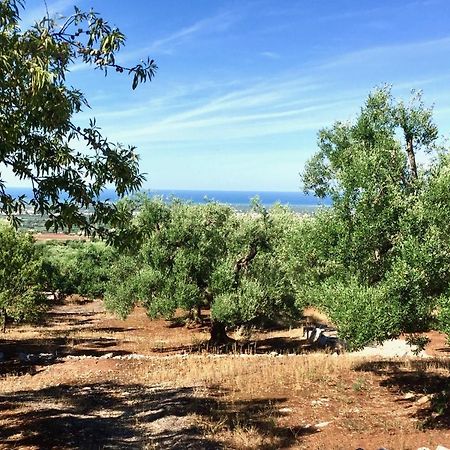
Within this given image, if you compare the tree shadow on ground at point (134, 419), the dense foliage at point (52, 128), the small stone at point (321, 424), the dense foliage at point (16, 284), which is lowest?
the tree shadow on ground at point (134, 419)

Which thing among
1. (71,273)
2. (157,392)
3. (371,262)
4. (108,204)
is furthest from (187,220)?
(71,273)

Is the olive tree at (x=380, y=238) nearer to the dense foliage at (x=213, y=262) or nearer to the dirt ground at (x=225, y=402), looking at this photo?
the dirt ground at (x=225, y=402)

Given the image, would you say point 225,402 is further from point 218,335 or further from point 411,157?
point 218,335

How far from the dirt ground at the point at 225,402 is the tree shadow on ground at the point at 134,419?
0.11 ft

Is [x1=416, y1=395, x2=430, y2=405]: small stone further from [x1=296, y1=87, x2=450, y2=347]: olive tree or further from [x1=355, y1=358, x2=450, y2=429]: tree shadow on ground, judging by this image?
[x1=296, y1=87, x2=450, y2=347]: olive tree

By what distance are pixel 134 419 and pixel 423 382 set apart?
1096 cm

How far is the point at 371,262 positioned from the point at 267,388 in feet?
22.9

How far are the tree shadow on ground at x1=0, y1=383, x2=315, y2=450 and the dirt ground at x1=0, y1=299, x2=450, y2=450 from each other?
3 cm

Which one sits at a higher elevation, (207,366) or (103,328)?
(207,366)

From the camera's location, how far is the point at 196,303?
92.4 ft

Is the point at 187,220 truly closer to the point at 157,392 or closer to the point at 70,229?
the point at 157,392

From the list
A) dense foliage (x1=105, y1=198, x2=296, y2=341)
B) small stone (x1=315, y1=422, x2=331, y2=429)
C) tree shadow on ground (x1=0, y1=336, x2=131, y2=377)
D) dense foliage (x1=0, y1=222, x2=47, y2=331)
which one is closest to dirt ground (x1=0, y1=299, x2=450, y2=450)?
small stone (x1=315, y1=422, x2=331, y2=429)

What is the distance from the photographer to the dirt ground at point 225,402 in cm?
1227

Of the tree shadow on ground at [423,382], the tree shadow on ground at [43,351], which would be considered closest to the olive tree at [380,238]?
the tree shadow on ground at [423,382]
